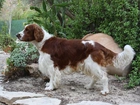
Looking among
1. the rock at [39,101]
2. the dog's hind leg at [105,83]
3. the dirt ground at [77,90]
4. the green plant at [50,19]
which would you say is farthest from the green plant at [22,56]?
the dog's hind leg at [105,83]

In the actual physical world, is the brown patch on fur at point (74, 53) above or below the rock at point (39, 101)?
above

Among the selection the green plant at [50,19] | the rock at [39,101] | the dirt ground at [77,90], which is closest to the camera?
the rock at [39,101]

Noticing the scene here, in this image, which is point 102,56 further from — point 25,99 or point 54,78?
point 25,99

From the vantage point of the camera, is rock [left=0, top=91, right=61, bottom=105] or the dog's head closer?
rock [left=0, top=91, right=61, bottom=105]

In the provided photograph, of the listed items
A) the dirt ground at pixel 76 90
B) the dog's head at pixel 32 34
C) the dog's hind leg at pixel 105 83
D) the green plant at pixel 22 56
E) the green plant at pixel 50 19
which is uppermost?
the green plant at pixel 50 19

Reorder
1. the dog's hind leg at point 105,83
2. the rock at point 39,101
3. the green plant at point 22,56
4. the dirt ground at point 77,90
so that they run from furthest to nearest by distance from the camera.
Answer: the green plant at point 22,56
the dog's hind leg at point 105,83
the dirt ground at point 77,90
the rock at point 39,101

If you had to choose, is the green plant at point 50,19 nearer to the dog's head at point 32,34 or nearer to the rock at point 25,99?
the dog's head at point 32,34

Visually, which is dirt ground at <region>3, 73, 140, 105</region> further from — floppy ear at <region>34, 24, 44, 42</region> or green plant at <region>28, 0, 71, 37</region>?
green plant at <region>28, 0, 71, 37</region>

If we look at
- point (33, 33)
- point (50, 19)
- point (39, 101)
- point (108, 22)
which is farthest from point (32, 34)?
point (50, 19)

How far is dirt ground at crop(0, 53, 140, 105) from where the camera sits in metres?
4.74

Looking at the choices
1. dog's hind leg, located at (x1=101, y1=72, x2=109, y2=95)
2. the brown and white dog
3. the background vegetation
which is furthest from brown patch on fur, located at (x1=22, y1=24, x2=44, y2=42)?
the background vegetation

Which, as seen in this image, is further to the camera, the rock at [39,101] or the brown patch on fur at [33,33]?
the brown patch on fur at [33,33]

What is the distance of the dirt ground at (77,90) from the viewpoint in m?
4.74

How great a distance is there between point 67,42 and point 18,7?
1393cm
